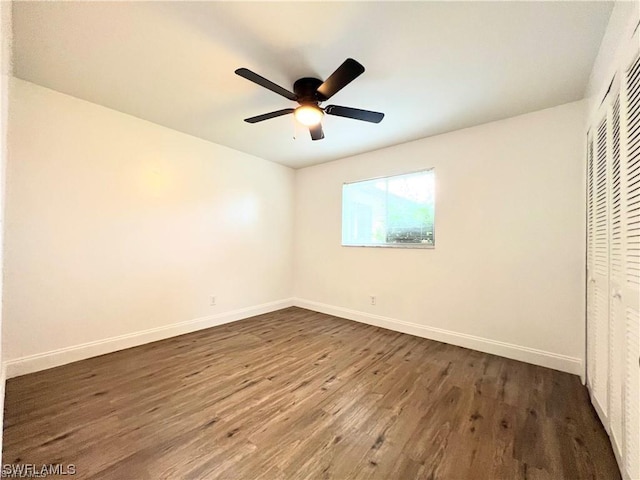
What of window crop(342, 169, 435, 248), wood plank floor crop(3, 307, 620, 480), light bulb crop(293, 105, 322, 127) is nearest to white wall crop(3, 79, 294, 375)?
wood plank floor crop(3, 307, 620, 480)

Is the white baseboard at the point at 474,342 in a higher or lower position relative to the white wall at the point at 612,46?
lower

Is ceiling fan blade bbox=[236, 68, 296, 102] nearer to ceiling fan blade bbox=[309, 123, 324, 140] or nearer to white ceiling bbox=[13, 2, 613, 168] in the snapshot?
white ceiling bbox=[13, 2, 613, 168]

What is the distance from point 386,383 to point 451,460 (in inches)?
30.4

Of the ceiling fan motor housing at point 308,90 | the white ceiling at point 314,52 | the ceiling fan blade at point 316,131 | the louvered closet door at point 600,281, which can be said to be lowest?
the louvered closet door at point 600,281

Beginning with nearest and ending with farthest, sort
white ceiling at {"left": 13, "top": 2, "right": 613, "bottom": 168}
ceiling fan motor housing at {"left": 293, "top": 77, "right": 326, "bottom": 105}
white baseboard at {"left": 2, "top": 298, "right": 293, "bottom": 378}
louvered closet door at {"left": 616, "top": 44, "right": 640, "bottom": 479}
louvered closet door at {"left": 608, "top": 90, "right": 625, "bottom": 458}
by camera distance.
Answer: louvered closet door at {"left": 616, "top": 44, "right": 640, "bottom": 479}, louvered closet door at {"left": 608, "top": 90, "right": 625, "bottom": 458}, white ceiling at {"left": 13, "top": 2, "right": 613, "bottom": 168}, ceiling fan motor housing at {"left": 293, "top": 77, "right": 326, "bottom": 105}, white baseboard at {"left": 2, "top": 298, "right": 293, "bottom": 378}

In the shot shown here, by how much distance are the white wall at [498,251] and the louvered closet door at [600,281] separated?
50 centimetres

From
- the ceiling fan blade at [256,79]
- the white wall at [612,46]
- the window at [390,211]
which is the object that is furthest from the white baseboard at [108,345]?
the white wall at [612,46]

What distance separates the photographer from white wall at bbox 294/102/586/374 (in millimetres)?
2377

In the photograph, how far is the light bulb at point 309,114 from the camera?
2082 millimetres

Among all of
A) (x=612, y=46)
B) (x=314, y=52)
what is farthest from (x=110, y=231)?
(x=612, y=46)

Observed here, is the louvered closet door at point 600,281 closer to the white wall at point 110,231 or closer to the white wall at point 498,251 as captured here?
the white wall at point 498,251

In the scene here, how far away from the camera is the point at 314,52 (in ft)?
5.87

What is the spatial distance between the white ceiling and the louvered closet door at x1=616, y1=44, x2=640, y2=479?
25.7 inches

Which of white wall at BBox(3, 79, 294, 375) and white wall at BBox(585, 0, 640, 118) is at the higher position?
white wall at BBox(585, 0, 640, 118)
